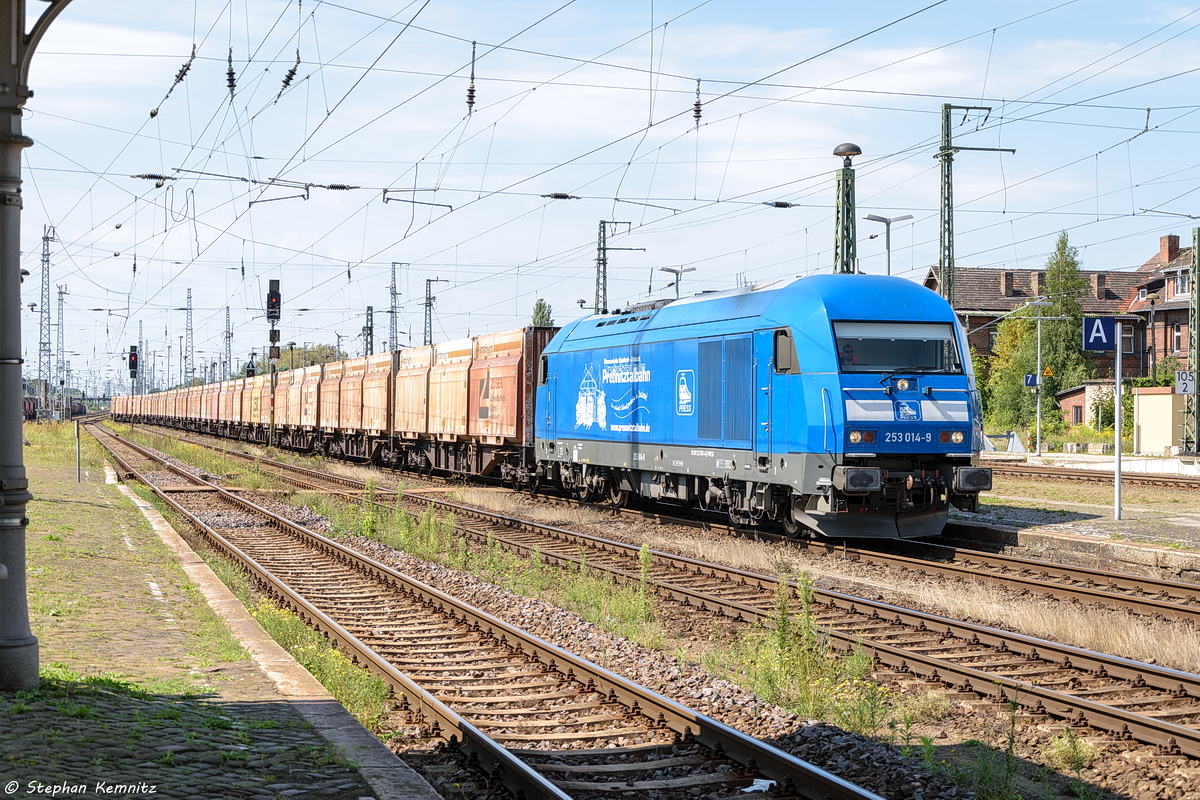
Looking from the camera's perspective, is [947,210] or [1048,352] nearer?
[947,210]

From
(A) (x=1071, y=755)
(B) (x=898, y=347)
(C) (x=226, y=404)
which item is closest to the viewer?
(A) (x=1071, y=755)

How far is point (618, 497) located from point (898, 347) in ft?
27.7

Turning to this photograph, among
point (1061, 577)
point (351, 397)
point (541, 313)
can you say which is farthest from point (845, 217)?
point (541, 313)

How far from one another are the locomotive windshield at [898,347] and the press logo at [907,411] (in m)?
0.51

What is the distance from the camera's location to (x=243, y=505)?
24.7 meters

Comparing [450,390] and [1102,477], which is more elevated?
[450,390]

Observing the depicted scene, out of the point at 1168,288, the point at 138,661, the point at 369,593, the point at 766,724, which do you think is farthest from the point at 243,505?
the point at 1168,288

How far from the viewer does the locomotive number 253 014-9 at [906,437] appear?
1519cm

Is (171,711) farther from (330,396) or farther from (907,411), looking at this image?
(330,396)

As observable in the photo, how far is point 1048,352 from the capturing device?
2660 inches

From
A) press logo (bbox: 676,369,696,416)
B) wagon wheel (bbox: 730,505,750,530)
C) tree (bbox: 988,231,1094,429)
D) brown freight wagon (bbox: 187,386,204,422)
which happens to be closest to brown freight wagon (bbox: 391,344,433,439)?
press logo (bbox: 676,369,696,416)

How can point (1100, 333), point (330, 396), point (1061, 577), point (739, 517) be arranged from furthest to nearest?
point (330, 396) < point (1100, 333) < point (739, 517) < point (1061, 577)

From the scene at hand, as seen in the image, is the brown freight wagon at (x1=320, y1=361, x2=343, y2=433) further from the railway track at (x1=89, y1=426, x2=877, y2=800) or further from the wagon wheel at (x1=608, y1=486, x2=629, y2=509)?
the railway track at (x1=89, y1=426, x2=877, y2=800)

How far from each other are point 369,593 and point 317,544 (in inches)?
190
